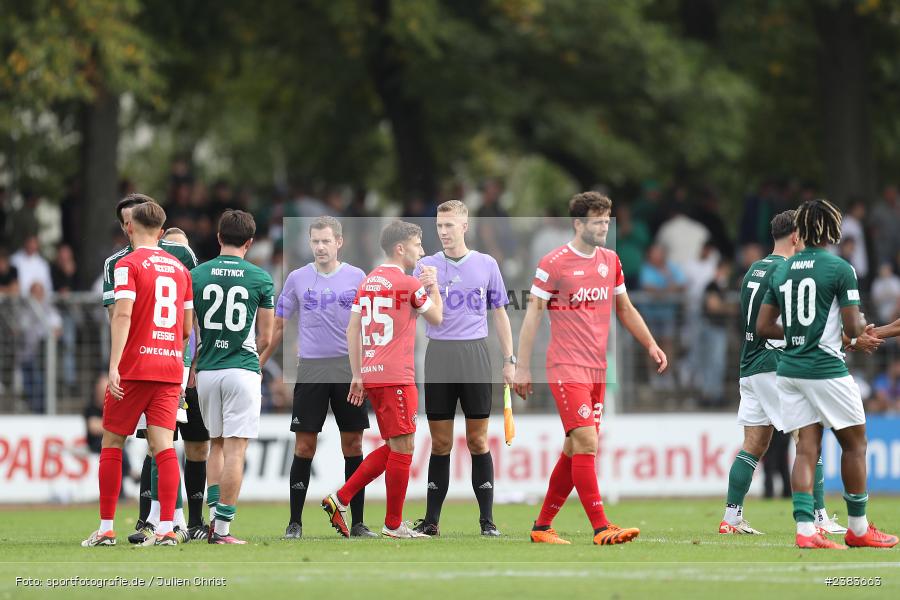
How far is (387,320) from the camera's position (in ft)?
39.7

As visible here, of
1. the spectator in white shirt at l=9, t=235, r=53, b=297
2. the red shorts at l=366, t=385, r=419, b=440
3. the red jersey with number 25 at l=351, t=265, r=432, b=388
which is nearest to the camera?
the red jersey with number 25 at l=351, t=265, r=432, b=388

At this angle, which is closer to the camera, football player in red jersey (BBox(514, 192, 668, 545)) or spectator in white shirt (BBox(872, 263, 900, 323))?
football player in red jersey (BBox(514, 192, 668, 545))

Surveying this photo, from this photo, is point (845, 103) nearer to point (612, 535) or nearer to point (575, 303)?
point (575, 303)

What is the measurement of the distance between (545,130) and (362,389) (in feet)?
58.6

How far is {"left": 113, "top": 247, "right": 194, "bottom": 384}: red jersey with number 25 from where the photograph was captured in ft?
37.1

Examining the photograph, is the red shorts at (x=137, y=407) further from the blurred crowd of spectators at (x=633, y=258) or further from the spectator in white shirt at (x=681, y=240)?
the spectator in white shirt at (x=681, y=240)

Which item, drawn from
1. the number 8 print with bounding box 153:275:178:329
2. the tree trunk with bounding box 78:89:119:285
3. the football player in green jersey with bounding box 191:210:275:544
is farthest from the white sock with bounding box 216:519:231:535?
the tree trunk with bounding box 78:89:119:285

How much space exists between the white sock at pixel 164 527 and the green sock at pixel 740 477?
4.54 meters

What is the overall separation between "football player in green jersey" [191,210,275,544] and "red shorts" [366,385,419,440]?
3.14 feet

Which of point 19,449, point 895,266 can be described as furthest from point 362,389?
point 895,266

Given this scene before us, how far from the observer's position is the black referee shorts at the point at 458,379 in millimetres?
12555

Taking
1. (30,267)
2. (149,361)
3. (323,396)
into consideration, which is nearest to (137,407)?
(149,361)

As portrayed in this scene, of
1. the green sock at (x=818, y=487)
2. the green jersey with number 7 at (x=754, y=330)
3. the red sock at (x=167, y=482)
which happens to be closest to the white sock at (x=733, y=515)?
the green sock at (x=818, y=487)

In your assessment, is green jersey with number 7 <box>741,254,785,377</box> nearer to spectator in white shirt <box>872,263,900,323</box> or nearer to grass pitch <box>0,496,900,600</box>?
grass pitch <box>0,496,900,600</box>
